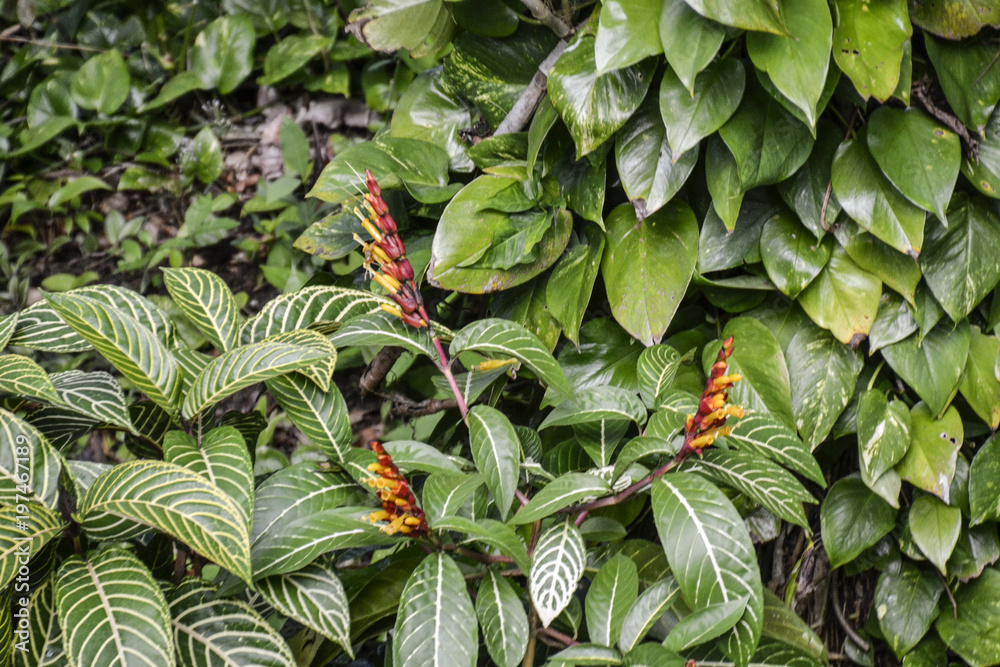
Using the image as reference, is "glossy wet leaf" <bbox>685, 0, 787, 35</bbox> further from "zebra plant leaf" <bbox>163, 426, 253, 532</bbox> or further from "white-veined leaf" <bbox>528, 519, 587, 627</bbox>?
"zebra plant leaf" <bbox>163, 426, 253, 532</bbox>

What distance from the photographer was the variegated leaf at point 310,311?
1.00 meters

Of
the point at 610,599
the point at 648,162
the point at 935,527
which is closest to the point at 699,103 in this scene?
the point at 648,162

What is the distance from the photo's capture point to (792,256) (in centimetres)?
107

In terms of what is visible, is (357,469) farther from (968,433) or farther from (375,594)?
(968,433)

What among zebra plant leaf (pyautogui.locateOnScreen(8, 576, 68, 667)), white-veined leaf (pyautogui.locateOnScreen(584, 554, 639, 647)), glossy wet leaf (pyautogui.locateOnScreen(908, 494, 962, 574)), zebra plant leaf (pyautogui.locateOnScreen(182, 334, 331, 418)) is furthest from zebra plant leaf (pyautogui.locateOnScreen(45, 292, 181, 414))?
glossy wet leaf (pyautogui.locateOnScreen(908, 494, 962, 574))

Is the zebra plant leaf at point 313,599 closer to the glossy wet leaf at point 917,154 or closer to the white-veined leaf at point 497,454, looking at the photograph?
the white-veined leaf at point 497,454

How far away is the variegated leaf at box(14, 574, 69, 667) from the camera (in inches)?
29.0

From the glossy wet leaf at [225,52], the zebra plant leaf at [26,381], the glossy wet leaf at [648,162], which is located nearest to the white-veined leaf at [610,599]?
the glossy wet leaf at [648,162]

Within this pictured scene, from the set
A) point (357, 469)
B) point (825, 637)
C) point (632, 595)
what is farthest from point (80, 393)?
point (825, 637)

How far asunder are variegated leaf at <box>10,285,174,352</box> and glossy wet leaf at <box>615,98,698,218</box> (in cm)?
77

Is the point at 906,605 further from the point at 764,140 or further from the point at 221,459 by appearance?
the point at 221,459

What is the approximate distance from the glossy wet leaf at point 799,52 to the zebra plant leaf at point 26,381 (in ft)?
3.47

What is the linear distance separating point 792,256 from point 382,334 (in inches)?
27.5

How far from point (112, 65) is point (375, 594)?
2.17m
